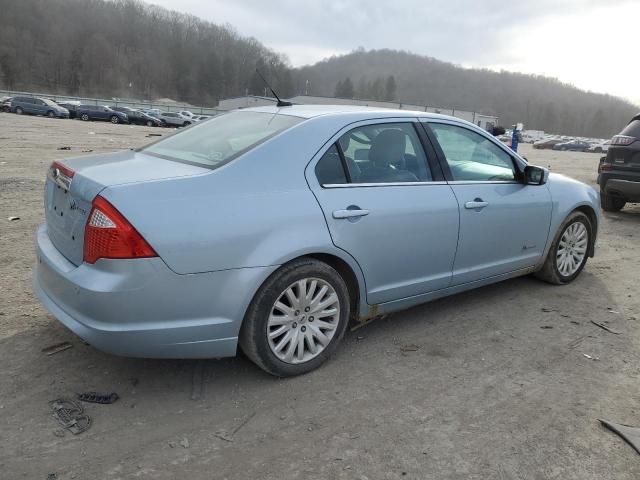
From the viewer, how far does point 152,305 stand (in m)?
2.68

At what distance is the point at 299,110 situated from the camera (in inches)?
148

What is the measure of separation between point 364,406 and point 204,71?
143937 millimetres

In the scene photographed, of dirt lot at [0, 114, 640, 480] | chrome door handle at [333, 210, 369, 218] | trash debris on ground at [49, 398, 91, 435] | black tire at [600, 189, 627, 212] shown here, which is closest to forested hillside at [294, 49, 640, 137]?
black tire at [600, 189, 627, 212]

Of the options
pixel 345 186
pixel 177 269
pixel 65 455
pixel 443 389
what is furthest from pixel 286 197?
pixel 65 455

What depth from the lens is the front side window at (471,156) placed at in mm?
A: 4052

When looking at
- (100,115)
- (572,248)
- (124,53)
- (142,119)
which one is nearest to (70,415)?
(572,248)

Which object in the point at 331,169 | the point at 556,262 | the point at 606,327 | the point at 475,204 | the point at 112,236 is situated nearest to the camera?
the point at 112,236

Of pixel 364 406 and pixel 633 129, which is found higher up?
pixel 633 129

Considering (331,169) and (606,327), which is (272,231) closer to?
(331,169)

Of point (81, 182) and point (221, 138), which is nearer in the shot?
point (81, 182)

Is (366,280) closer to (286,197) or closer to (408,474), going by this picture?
(286,197)

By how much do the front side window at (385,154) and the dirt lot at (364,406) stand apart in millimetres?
1153

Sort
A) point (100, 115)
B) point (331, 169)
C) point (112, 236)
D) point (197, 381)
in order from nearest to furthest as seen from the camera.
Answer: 1. point (112, 236)
2. point (197, 381)
3. point (331, 169)
4. point (100, 115)

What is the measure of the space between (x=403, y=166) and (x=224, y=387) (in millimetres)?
1880
